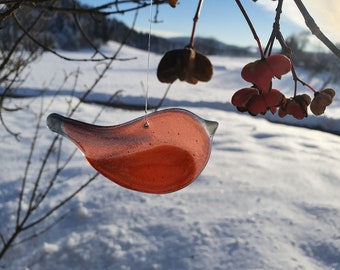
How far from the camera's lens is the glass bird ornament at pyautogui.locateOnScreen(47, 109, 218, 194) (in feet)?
2.56

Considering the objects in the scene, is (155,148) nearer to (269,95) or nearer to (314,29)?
(269,95)

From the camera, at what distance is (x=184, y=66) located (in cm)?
67

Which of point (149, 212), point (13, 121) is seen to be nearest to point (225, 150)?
point (149, 212)

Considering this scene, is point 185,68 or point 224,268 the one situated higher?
point 185,68

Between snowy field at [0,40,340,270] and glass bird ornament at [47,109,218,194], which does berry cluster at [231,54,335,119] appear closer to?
glass bird ornament at [47,109,218,194]

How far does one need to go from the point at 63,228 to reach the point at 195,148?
8.55ft

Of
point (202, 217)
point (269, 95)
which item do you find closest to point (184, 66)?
point (269, 95)

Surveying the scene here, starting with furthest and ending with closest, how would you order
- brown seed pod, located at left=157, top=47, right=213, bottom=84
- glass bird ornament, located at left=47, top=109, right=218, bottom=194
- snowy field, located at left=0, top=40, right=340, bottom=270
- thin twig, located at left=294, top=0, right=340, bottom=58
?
snowy field, located at left=0, top=40, right=340, bottom=270
glass bird ornament, located at left=47, top=109, right=218, bottom=194
brown seed pod, located at left=157, top=47, right=213, bottom=84
thin twig, located at left=294, top=0, right=340, bottom=58

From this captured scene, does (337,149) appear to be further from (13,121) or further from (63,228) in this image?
(13,121)

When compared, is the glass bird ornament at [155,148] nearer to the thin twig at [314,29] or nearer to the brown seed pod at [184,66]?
the brown seed pod at [184,66]

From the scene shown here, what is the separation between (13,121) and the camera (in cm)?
569

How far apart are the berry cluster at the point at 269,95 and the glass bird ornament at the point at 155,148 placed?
0.13 metres

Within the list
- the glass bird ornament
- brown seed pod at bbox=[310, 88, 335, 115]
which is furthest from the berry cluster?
the glass bird ornament

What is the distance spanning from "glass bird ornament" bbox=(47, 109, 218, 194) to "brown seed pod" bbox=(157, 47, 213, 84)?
12 centimetres
